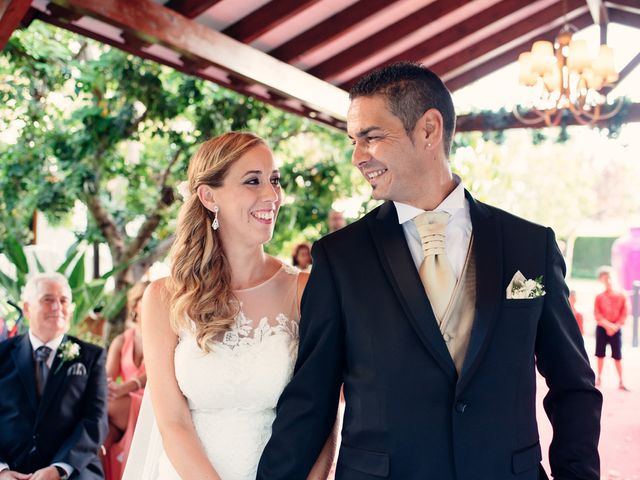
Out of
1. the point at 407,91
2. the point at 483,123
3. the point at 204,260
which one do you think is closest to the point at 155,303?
the point at 204,260

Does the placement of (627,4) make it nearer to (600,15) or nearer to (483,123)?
(600,15)

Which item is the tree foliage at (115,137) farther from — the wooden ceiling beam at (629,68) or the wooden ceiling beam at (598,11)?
the wooden ceiling beam at (629,68)

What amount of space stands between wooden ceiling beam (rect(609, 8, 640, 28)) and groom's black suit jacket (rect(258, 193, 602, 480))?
7.37 m

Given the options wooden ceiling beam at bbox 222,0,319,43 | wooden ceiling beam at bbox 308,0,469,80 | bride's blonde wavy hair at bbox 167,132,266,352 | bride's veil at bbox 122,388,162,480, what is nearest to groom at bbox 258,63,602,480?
bride's blonde wavy hair at bbox 167,132,266,352

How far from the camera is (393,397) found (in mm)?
1693

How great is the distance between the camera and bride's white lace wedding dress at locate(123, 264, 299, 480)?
2.38 m

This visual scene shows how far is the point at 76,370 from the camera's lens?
375 cm

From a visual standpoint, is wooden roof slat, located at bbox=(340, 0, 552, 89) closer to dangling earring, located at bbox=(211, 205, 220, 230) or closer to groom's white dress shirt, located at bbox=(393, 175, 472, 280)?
dangling earring, located at bbox=(211, 205, 220, 230)

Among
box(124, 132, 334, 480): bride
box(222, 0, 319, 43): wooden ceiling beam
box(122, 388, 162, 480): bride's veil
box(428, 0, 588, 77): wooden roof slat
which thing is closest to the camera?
box(124, 132, 334, 480): bride

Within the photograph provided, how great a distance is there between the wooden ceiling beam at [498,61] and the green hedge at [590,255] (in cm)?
1498

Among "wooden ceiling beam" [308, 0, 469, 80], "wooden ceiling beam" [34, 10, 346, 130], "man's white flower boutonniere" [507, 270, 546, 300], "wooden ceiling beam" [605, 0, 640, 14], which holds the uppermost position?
"wooden ceiling beam" [605, 0, 640, 14]

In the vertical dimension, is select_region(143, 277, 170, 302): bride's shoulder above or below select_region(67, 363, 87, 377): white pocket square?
above


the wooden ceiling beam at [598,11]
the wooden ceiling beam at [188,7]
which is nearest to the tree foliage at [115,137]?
the wooden ceiling beam at [188,7]

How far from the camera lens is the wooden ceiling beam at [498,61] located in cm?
871
